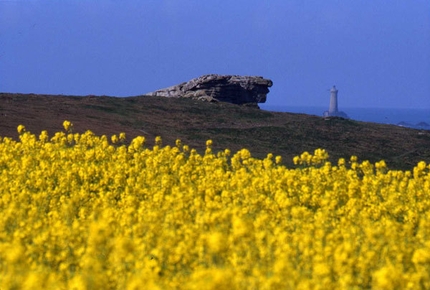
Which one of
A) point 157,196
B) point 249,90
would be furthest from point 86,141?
point 249,90

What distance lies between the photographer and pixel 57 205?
1022cm

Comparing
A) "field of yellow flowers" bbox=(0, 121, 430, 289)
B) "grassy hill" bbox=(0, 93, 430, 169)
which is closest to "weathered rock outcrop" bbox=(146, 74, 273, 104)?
"grassy hill" bbox=(0, 93, 430, 169)

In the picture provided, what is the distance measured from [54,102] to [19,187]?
2161cm

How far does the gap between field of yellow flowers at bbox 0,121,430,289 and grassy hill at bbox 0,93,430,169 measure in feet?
34.4

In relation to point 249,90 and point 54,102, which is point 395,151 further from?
point 249,90

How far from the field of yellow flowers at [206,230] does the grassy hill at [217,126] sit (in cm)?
1048

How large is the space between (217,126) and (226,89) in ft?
37.0

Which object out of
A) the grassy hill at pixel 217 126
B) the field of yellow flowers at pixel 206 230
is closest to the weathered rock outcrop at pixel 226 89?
the grassy hill at pixel 217 126

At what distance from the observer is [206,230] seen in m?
7.36

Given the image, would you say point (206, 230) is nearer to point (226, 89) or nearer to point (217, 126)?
point (217, 126)

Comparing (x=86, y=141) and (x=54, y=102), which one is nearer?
(x=86, y=141)

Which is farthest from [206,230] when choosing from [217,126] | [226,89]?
[226,89]

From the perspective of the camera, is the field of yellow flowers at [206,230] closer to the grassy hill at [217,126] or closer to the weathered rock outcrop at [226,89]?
the grassy hill at [217,126]

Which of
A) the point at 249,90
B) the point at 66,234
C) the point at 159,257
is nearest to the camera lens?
the point at 159,257
